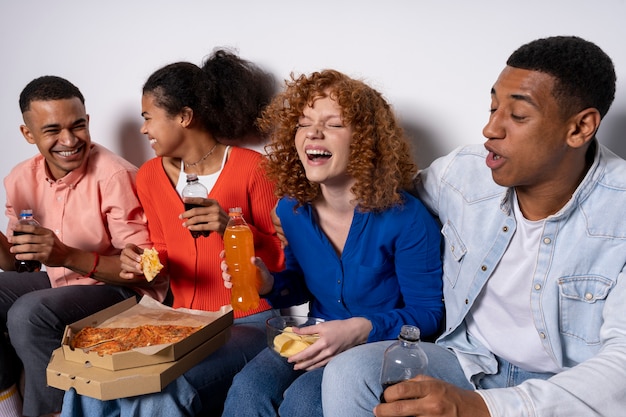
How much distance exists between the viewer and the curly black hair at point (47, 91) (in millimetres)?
2221

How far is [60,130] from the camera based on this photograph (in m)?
2.24

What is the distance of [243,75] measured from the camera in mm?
2160

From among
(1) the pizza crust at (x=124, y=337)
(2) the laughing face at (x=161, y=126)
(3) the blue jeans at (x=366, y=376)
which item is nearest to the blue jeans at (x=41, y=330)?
(1) the pizza crust at (x=124, y=337)

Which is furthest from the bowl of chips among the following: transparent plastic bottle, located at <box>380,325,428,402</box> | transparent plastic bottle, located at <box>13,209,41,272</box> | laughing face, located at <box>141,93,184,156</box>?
transparent plastic bottle, located at <box>13,209,41,272</box>

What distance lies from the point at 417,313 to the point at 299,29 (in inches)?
44.9

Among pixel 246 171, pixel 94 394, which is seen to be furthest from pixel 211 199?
pixel 94 394

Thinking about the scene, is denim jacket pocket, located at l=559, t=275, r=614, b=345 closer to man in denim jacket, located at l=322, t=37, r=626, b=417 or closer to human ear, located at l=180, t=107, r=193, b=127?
man in denim jacket, located at l=322, t=37, r=626, b=417

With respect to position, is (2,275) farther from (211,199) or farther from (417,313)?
(417,313)

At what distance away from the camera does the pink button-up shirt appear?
2.25 m

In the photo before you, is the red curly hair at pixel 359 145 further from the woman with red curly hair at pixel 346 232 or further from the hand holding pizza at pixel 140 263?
the hand holding pizza at pixel 140 263

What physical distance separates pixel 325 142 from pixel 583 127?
69 cm

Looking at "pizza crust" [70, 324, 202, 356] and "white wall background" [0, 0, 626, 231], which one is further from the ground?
"white wall background" [0, 0, 626, 231]

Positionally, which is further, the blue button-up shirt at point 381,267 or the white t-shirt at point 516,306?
the blue button-up shirt at point 381,267

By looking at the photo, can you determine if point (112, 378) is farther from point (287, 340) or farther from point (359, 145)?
point (359, 145)
